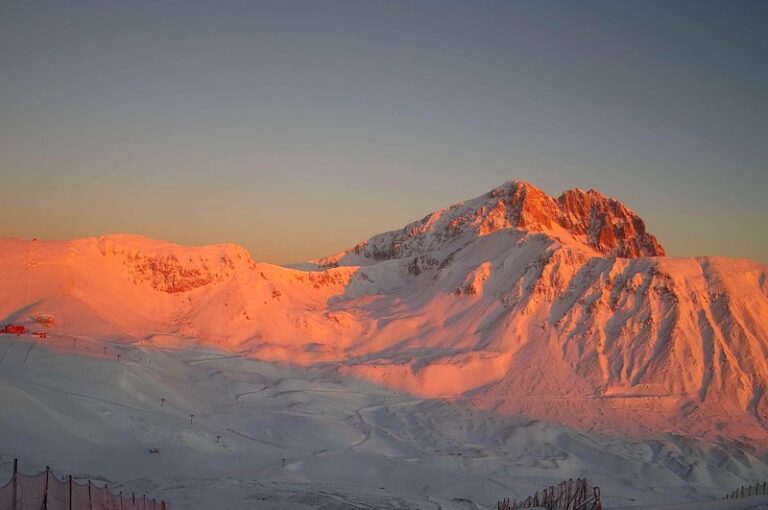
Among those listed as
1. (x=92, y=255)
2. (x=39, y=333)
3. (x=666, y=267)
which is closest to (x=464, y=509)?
(x=39, y=333)

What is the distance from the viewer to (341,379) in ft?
274

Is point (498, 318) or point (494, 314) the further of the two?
point (494, 314)

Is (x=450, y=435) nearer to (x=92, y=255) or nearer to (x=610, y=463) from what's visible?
(x=610, y=463)

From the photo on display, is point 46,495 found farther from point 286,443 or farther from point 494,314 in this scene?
point 494,314

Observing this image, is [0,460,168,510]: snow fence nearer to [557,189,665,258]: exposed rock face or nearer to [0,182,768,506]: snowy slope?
[0,182,768,506]: snowy slope

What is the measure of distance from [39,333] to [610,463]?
55.5 meters

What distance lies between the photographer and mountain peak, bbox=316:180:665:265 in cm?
12112

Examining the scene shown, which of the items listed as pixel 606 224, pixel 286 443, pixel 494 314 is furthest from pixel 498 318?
pixel 286 443

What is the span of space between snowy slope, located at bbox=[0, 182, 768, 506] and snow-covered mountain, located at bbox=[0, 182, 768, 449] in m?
0.24

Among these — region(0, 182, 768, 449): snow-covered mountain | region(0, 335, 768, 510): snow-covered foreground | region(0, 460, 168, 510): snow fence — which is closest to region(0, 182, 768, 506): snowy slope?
region(0, 182, 768, 449): snow-covered mountain

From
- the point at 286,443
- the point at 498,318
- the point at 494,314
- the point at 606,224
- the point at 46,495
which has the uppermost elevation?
the point at 606,224

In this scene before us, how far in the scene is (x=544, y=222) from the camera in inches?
4865

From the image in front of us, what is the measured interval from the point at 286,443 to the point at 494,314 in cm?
4219

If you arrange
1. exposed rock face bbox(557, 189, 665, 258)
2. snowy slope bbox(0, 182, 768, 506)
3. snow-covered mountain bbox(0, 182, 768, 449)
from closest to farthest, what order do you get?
snowy slope bbox(0, 182, 768, 506)
snow-covered mountain bbox(0, 182, 768, 449)
exposed rock face bbox(557, 189, 665, 258)
